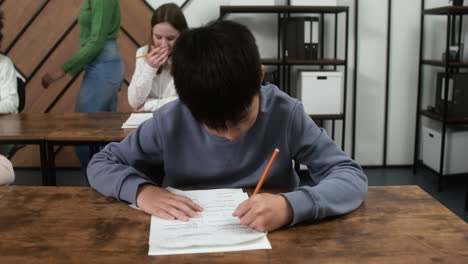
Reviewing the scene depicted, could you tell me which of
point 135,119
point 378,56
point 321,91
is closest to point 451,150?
point 378,56

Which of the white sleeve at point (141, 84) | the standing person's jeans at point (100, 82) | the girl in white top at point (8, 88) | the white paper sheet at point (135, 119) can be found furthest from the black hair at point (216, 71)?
the standing person's jeans at point (100, 82)

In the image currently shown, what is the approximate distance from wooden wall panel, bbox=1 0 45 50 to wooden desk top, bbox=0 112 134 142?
145cm

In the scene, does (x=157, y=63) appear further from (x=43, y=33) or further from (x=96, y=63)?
(x=43, y=33)

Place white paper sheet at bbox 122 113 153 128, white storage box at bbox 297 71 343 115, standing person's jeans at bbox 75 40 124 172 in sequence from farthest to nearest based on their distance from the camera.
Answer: white storage box at bbox 297 71 343 115, standing person's jeans at bbox 75 40 124 172, white paper sheet at bbox 122 113 153 128

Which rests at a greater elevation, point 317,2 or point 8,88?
point 317,2

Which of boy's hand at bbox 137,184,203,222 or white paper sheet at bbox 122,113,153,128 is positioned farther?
white paper sheet at bbox 122,113,153,128

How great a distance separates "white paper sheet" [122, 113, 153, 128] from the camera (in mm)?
2094

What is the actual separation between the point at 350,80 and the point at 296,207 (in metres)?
2.82

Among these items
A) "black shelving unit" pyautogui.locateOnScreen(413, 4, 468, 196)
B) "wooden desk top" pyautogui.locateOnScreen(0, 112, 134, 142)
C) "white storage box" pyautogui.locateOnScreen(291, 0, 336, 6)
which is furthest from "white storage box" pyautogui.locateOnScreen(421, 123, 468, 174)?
"wooden desk top" pyautogui.locateOnScreen(0, 112, 134, 142)

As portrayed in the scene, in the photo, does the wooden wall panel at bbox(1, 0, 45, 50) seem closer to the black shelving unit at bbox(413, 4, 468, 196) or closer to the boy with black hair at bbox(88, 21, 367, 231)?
the boy with black hair at bbox(88, 21, 367, 231)

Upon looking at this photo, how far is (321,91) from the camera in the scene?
3.27 metres

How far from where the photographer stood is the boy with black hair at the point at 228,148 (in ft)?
3.03

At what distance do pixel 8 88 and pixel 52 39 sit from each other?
1.07 m

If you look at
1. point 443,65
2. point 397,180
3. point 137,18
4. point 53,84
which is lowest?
point 397,180
